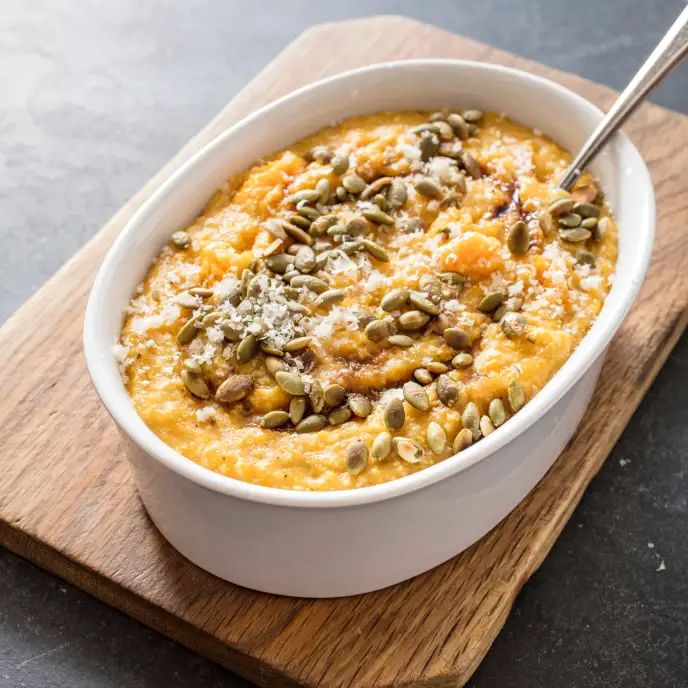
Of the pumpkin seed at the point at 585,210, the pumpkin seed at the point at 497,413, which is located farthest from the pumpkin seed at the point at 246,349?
the pumpkin seed at the point at 585,210

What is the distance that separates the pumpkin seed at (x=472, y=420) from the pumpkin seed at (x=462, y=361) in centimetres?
12

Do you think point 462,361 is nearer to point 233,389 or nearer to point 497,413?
point 497,413

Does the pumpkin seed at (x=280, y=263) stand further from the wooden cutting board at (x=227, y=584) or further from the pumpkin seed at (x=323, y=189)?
the wooden cutting board at (x=227, y=584)

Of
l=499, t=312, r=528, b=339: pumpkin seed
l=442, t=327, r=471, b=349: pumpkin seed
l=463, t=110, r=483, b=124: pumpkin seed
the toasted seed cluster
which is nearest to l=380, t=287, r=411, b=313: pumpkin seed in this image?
the toasted seed cluster

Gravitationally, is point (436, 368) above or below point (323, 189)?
below

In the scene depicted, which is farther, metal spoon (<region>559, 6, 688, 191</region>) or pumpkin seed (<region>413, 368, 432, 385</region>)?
metal spoon (<region>559, 6, 688, 191</region>)

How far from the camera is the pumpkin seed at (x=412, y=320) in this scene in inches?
101

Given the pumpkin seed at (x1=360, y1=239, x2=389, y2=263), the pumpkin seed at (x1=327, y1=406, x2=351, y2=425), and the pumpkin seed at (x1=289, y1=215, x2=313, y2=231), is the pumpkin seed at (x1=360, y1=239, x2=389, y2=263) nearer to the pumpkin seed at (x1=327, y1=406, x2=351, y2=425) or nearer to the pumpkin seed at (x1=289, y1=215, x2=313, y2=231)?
the pumpkin seed at (x1=289, y1=215, x2=313, y2=231)

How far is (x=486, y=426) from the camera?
94.9 inches

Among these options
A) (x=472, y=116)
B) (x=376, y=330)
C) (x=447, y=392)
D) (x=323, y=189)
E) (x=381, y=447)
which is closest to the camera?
(x=381, y=447)

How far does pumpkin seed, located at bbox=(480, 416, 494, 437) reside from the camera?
2.40m

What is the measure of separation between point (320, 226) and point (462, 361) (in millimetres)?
540

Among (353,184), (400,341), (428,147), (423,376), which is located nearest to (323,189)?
(353,184)

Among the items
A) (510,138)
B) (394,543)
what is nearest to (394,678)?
(394,543)
